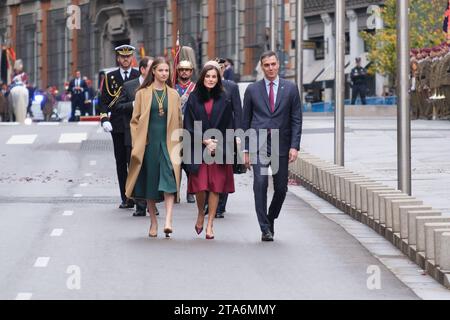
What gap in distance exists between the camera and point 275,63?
53.7 ft

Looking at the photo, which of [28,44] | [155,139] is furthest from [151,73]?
[28,44]

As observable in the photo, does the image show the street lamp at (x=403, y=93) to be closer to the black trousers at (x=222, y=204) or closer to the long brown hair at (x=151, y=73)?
the black trousers at (x=222, y=204)

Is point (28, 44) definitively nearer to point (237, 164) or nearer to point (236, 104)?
point (236, 104)

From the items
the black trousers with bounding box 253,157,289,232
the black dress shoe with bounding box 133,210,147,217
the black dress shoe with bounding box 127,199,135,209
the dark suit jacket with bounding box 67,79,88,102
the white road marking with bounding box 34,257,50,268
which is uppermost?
the dark suit jacket with bounding box 67,79,88,102

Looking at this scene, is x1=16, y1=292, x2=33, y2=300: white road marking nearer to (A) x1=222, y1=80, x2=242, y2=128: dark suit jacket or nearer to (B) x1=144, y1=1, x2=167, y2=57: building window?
(A) x1=222, y1=80, x2=242, y2=128: dark suit jacket

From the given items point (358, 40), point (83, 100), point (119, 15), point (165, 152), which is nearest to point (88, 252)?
point (165, 152)

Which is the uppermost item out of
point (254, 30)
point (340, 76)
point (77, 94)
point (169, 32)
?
point (169, 32)

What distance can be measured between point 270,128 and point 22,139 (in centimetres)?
2100

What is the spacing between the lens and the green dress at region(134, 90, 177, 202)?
55.1ft

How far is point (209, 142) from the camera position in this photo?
1653cm

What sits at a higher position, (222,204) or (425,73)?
(425,73)

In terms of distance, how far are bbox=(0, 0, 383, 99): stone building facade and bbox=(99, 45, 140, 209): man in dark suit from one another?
36546 millimetres

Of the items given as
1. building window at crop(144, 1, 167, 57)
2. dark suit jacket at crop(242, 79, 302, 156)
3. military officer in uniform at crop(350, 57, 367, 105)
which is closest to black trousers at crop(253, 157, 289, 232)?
dark suit jacket at crop(242, 79, 302, 156)

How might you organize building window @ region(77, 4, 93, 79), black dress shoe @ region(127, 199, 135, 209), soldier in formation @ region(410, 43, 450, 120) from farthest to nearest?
building window @ region(77, 4, 93, 79) < soldier in formation @ region(410, 43, 450, 120) < black dress shoe @ region(127, 199, 135, 209)
